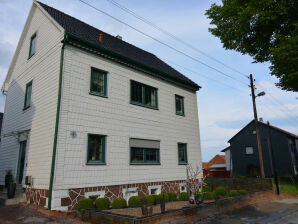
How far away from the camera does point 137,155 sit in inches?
517

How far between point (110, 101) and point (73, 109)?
88.4 inches

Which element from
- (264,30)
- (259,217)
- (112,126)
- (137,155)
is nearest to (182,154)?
(137,155)

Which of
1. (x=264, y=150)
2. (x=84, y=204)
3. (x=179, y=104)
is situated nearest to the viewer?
(x=84, y=204)

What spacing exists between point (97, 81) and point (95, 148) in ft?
11.7

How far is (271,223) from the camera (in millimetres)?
8680

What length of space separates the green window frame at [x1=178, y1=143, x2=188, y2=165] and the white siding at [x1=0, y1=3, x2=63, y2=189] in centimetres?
897

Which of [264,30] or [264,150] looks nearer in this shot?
[264,30]

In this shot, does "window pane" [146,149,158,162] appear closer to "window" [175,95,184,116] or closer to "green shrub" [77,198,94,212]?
"window" [175,95,184,116]

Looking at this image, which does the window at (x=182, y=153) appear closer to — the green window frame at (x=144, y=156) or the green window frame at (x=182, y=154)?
the green window frame at (x=182, y=154)

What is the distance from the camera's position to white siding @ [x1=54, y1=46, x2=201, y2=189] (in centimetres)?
1019

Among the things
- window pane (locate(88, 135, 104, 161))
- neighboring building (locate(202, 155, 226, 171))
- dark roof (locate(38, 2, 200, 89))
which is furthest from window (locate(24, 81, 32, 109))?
neighboring building (locate(202, 155, 226, 171))

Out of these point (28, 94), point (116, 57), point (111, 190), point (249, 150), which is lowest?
point (111, 190)

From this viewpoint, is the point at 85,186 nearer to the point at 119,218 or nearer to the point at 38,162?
the point at 38,162

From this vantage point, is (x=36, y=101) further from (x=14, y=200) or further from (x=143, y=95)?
(x=143, y=95)
